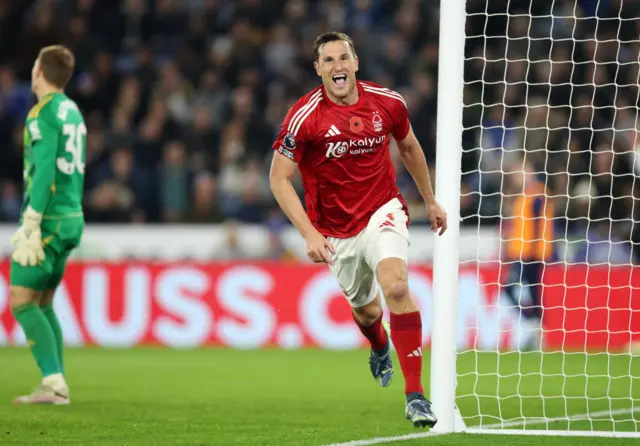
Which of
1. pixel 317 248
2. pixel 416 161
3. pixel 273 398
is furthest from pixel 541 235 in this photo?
pixel 317 248

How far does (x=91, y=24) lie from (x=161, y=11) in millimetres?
1062

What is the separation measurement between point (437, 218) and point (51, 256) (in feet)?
8.80

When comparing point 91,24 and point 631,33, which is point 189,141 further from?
point 631,33

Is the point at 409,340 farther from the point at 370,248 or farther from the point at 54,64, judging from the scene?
the point at 54,64

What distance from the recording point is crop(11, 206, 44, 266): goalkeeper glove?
283 inches

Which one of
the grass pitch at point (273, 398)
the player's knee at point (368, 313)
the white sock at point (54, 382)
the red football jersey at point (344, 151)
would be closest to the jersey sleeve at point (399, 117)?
the red football jersey at point (344, 151)

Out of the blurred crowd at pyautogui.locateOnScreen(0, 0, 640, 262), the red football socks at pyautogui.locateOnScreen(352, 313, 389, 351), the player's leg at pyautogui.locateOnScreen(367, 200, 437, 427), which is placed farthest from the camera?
the blurred crowd at pyautogui.locateOnScreen(0, 0, 640, 262)

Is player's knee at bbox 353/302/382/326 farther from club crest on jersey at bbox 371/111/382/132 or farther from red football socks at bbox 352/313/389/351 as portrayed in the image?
club crest on jersey at bbox 371/111/382/132

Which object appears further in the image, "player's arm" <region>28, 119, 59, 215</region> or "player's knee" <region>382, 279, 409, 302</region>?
"player's arm" <region>28, 119, 59, 215</region>

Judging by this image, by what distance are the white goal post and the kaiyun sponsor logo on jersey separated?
374 millimetres

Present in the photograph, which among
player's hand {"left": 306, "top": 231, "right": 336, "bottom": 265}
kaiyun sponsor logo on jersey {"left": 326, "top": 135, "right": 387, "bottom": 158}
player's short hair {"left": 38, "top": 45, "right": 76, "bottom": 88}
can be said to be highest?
player's short hair {"left": 38, "top": 45, "right": 76, "bottom": 88}

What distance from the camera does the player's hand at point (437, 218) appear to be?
20.4ft

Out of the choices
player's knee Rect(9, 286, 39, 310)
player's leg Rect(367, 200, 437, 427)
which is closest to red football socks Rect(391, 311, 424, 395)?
player's leg Rect(367, 200, 437, 427)

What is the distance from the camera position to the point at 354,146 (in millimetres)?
6207
